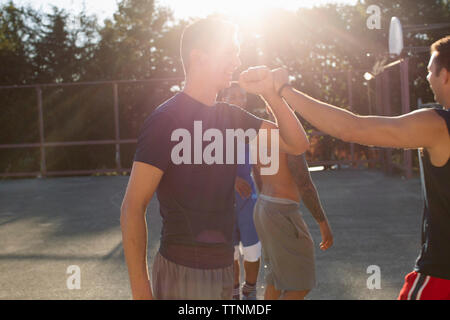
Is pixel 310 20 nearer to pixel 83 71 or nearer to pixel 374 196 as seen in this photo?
pixel 83 71

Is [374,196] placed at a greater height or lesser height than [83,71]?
lesser

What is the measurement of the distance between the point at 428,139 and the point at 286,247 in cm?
160

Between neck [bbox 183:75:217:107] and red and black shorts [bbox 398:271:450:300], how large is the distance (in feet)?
3.80

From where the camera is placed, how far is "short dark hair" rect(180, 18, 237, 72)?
233 centimetres

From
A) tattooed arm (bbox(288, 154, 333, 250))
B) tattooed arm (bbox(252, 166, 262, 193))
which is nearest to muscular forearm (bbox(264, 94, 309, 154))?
tattooed arm (bbox(288, 154, 333, 250))

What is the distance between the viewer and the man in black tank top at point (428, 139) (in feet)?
7.14

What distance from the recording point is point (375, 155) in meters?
16.7

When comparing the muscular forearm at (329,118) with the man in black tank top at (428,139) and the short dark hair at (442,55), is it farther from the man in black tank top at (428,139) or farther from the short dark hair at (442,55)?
the short dark hair at (442,55)

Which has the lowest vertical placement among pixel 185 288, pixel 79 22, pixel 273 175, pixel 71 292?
pixel 71 292

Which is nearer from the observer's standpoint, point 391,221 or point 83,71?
point 391,221

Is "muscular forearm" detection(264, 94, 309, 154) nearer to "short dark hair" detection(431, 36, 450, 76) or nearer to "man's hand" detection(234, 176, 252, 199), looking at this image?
"short dark hair" detection(431, 36, 450, 76)
